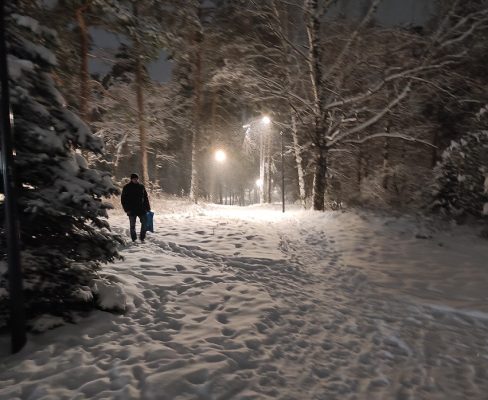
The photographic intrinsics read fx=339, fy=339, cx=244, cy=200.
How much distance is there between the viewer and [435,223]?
1288cm

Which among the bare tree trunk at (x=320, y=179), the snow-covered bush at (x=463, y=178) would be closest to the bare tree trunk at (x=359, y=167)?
the snow-covered bush at (x=463, y=178)

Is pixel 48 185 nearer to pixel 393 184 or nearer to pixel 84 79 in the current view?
pixel 84 79

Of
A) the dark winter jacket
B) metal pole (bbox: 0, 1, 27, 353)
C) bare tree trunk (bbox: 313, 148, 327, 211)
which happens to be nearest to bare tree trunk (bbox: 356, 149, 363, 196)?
bare tree trunk (bbox: 313, 148, 327, 211)

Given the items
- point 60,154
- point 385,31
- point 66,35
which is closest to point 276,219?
point 385,31

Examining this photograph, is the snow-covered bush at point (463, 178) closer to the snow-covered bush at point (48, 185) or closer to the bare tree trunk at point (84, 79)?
the snow-covered bush at point (48, 185)

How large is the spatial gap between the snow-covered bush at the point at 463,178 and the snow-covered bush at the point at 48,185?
12151 mm

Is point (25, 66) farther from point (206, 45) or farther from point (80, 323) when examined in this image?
point (206, 45)

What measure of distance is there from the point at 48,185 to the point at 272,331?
373 cm

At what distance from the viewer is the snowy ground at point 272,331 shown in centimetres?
365

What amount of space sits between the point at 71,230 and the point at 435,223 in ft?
41.6

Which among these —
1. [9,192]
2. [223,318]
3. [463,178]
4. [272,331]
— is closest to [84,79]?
[9,192]

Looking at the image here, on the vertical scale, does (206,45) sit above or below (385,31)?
above

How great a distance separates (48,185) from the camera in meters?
4.49

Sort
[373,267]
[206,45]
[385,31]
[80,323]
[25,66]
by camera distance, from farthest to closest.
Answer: [206,45] → [385,31] → [373,267] → [80,323] → [25,66]
